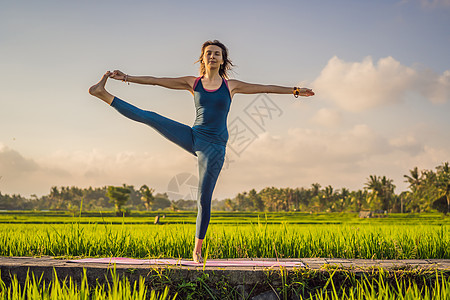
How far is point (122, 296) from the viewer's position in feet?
7.73

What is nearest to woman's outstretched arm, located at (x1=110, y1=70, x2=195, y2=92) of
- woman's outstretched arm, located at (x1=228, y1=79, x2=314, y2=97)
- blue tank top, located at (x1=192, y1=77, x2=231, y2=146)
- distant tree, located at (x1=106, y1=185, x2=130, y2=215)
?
blue tank top, located at (x1=192, y1=77, x2=231, y2=146)

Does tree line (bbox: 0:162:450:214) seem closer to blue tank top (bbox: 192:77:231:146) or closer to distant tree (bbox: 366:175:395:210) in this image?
distant tree (bbox: 366:175:395:210)

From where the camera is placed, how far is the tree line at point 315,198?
54128 mm

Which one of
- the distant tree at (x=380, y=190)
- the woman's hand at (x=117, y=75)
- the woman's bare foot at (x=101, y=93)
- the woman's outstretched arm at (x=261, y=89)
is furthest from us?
the distant tree at (x=380, y=190)

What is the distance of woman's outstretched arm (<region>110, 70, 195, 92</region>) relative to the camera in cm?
380

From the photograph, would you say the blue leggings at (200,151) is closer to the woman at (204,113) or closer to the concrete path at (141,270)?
the woman at (204,113)

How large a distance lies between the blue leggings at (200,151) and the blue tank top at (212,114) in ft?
0.24

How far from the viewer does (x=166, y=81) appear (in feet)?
12.7

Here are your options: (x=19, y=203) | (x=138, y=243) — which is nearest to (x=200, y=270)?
(x=138, y=243)

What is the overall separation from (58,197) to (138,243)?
121 metres

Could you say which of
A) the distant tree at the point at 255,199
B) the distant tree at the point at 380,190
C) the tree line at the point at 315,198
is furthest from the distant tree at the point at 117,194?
the distant tree at the point at 255,199

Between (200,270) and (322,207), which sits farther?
(322,207)

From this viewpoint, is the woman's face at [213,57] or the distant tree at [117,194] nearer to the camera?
the woman's face at [213,57]

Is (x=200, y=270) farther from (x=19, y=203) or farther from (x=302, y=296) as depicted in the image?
(x=19, y=203)
